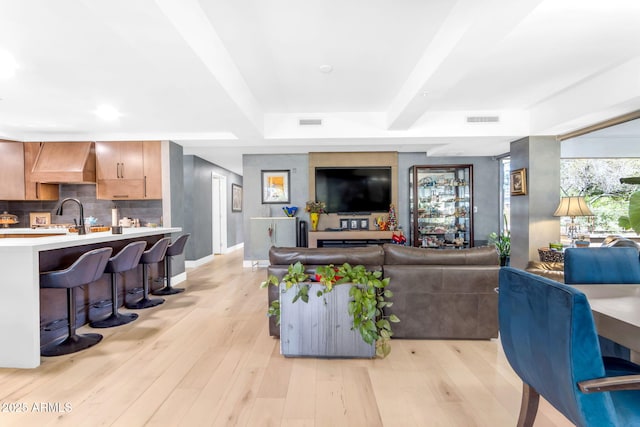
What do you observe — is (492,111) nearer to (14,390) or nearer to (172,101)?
(172,101)

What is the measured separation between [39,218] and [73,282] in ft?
13.3

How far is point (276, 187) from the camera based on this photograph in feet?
21.3

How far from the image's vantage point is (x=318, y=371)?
7.42ft

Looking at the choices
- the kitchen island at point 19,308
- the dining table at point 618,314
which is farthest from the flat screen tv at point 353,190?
the dining table at point 618,314

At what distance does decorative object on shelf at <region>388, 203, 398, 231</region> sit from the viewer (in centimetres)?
619

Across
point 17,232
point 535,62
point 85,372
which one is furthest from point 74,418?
point 535,62

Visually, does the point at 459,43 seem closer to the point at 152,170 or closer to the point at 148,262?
the point at 148,262

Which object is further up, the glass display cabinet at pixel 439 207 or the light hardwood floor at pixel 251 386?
the glass display cabinet at pixel 439 207

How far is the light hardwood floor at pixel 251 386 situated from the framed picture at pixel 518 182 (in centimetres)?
297

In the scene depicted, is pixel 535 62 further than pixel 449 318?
Yes

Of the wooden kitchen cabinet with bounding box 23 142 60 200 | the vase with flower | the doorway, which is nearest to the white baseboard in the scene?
the vase with flower

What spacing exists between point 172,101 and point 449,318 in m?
3.63

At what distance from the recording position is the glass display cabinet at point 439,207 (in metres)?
6.26

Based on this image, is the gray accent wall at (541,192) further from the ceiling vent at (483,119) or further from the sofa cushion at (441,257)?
the sofa cushion at (441,257)
